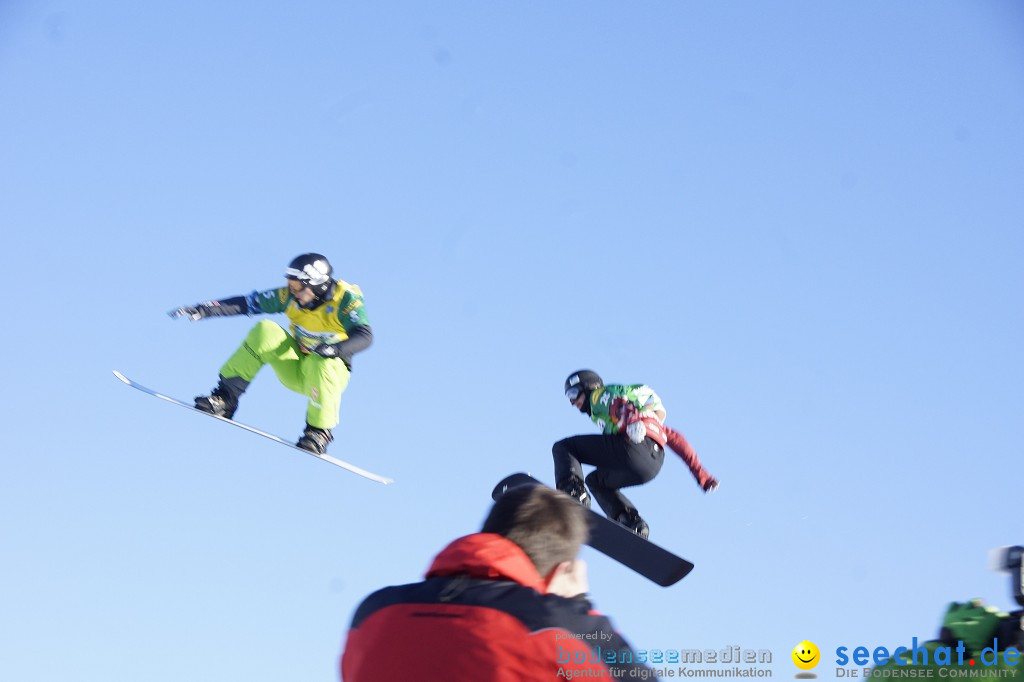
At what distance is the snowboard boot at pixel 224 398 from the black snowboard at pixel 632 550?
10.1 ft

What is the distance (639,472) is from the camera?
9.73m

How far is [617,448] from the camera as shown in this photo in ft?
31.9

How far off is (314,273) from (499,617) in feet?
25.4

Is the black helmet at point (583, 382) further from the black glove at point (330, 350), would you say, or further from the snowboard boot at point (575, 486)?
the black glove at point (330, 350)

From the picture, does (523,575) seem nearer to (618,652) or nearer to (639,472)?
(618,652)

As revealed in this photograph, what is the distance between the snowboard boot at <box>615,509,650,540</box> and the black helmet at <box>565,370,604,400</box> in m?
1.16

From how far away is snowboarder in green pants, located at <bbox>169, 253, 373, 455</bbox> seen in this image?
34.4ft

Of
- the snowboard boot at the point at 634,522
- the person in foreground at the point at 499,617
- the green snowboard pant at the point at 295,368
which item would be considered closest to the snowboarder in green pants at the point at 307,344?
the green snowboard pant at the point at 295,368

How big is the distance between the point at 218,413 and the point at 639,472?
412 cm

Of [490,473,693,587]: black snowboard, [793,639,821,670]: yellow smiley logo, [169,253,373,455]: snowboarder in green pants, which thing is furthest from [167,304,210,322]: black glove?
[793,639,821,670]: yellow smiley logo

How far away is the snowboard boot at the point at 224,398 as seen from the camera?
10.6 m

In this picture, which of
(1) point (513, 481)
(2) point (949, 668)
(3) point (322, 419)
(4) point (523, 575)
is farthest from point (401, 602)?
(3) point (322, 419)

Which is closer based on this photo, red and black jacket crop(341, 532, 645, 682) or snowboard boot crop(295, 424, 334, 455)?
red and black jacket crop(341, 532, 645, 682)

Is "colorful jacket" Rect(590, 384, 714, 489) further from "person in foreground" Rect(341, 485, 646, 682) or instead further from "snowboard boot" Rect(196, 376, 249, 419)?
"person in foreground" Rect(341, 485, 646, 682)
